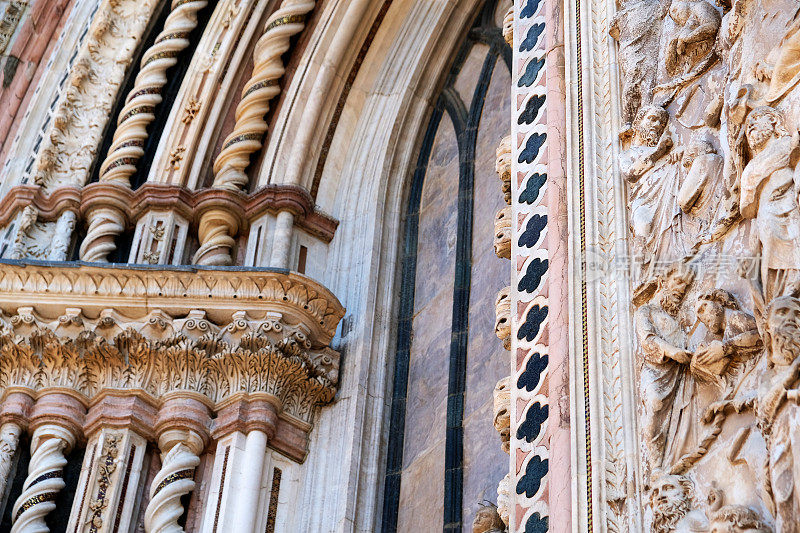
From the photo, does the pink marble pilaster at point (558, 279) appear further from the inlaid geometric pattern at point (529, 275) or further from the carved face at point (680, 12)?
the carved face at point (680, 12)

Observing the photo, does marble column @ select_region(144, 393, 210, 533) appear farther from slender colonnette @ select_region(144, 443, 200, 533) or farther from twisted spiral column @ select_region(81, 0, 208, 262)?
twisted spiral column @ select_region(81, 0, 208, 262)

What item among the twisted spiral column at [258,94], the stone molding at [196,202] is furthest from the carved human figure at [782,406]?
the twisted spiral column at [258,94]

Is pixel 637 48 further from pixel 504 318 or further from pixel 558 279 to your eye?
pixel 504 318

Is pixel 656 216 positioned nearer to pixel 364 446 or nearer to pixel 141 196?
pixel 364 446

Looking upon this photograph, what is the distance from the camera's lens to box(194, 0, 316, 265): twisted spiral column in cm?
824

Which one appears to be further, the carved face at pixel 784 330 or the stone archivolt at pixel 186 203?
the stone archivolt at pixel 186 203

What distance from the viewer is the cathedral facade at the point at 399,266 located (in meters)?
4.44

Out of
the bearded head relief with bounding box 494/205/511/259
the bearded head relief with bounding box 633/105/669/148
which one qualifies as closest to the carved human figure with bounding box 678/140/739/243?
the bearded head relief with bounding box 633/105/669/148

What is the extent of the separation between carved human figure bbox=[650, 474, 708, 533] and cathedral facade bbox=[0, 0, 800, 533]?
0.01m

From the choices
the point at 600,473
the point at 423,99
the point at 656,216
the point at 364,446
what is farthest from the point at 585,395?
the point at 423,99

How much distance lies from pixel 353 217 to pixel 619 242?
3484mm

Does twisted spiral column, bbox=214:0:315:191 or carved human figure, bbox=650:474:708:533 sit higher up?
twisted spiral column, bbox=214:0:315:191

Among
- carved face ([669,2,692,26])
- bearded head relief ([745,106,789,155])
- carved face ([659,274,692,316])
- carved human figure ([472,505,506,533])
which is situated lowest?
carved human figure ([472,505,506,533])

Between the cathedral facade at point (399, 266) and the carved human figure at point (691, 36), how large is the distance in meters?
0.01
